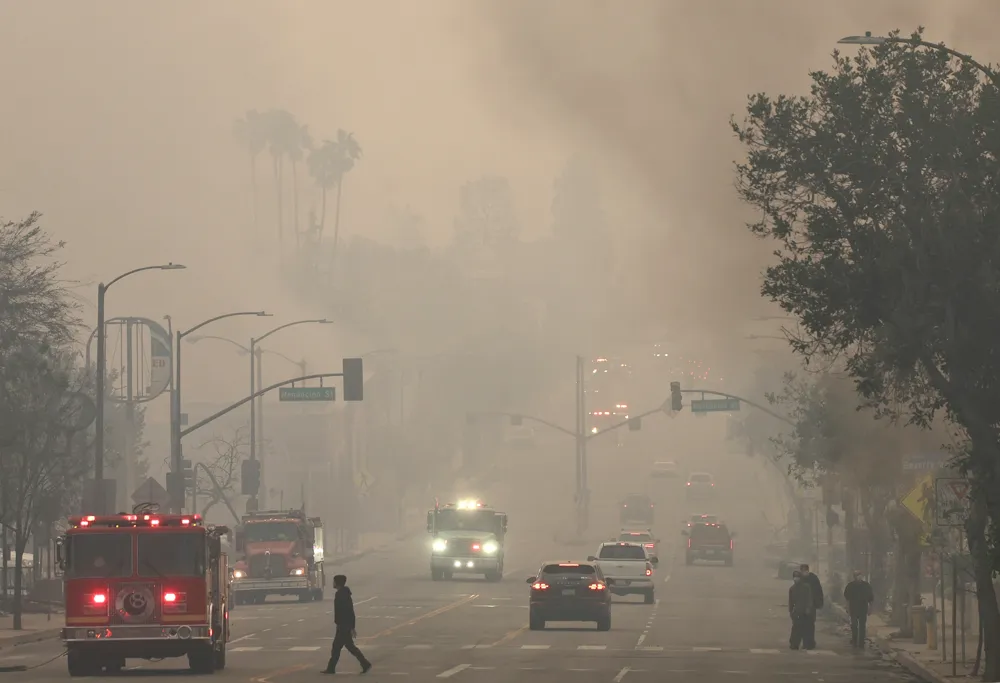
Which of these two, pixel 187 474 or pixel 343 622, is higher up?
pixel 187 474

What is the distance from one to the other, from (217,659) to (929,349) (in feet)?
44.9

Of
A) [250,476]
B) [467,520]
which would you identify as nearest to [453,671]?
[467,520]

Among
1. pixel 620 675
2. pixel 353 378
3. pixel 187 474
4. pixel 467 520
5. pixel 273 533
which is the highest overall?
pixel 353 378

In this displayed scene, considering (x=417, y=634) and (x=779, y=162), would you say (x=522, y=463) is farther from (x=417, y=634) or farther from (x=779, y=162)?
(x=779, y=162)

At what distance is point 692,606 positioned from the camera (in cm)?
5684

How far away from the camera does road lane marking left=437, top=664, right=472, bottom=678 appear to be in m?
30.9

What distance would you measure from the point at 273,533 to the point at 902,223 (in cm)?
3482

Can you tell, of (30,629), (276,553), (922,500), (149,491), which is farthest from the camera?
(276,553)

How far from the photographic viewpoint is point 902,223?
2750 centimetres

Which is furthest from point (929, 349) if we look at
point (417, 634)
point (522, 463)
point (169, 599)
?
point (522, 463)

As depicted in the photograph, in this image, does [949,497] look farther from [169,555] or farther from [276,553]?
[276,553]

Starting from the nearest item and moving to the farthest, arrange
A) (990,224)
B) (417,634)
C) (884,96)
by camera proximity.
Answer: (990,224), (884,96), (417,634)

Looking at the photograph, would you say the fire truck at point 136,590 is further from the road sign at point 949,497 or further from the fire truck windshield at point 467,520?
the fire truck windshield at point 467,520

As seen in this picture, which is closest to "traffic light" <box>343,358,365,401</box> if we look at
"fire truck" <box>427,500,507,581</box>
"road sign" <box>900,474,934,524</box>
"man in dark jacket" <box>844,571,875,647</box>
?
"fire truck" <box>427,500,507,581</box>
